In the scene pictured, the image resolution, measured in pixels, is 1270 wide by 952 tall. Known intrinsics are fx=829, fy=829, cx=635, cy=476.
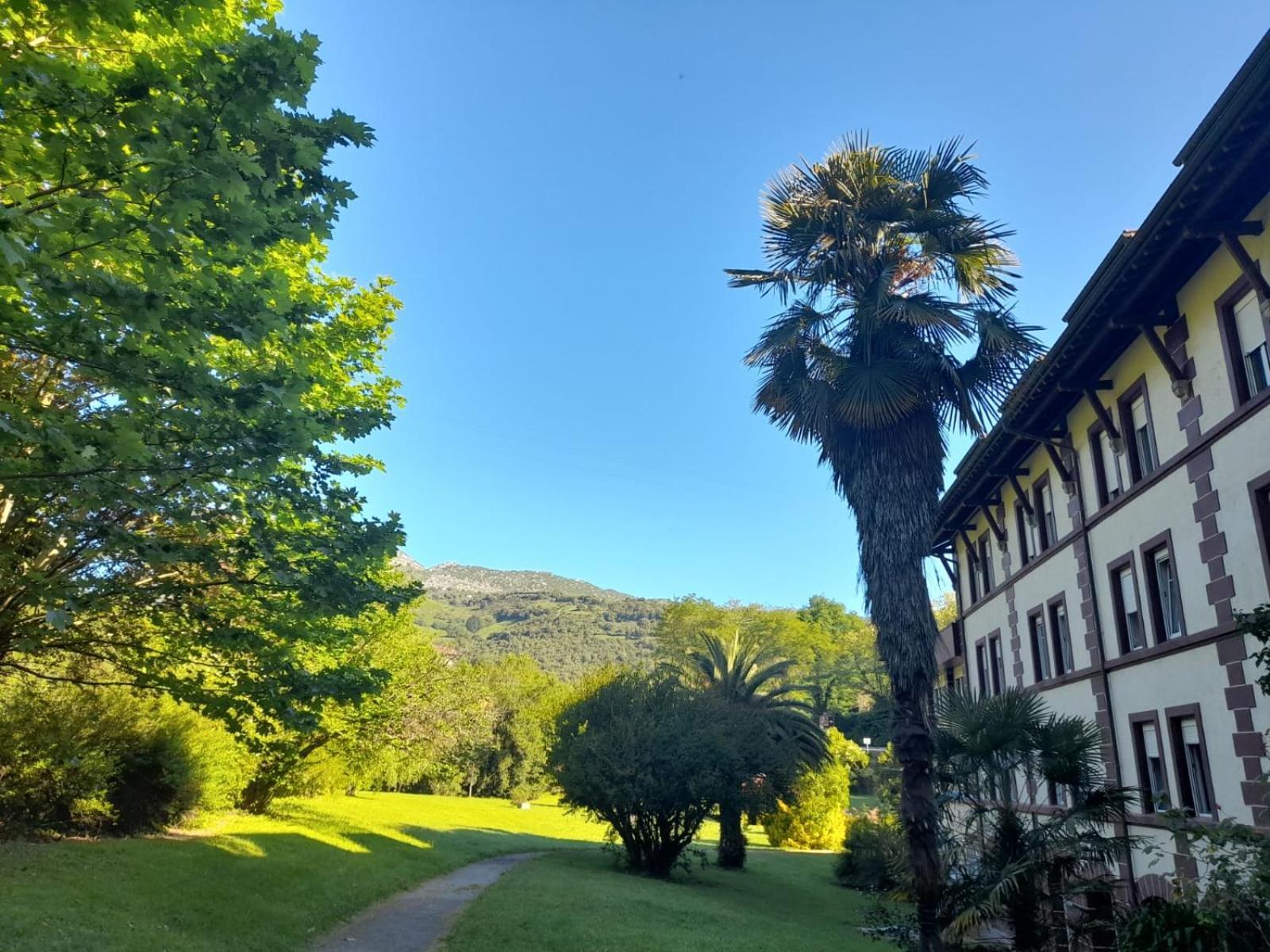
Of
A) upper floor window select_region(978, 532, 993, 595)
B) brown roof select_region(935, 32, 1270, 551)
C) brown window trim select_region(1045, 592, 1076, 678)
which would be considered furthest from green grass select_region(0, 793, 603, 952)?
upper floor window select_region(978, 532, 993, 595)

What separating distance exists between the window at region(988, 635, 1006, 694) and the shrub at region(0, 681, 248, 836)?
20627 millimetres

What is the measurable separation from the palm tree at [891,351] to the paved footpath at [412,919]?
8.23 meters

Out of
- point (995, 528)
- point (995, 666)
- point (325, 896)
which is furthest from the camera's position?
point (995, 666)

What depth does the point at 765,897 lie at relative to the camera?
929 inches

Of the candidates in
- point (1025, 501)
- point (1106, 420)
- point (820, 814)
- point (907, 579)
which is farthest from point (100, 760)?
point (820, 814)

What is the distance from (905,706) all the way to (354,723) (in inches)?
679

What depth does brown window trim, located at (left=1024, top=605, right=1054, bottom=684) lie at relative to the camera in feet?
63.6

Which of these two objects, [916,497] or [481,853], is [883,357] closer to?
[916,497]

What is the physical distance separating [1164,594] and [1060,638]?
17.7ft

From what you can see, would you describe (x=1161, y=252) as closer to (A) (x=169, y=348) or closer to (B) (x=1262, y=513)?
(B) (x=1262, y=513)

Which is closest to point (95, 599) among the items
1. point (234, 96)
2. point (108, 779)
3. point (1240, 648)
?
point (234, 96)

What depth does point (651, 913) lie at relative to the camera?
1662cm

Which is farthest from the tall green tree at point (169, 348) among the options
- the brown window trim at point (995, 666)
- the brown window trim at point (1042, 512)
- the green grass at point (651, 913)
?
the brown window trim at point (995, 666)

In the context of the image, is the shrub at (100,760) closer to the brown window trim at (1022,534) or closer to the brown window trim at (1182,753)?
the brown window trim at (1182,753)
